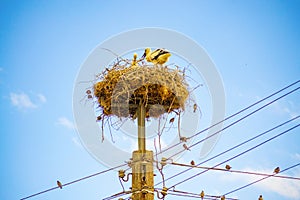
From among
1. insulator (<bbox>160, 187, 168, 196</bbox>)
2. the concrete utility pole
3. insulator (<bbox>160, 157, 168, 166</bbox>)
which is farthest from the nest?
insulator (<bbox>160, 187, 168, 196</bbox>)

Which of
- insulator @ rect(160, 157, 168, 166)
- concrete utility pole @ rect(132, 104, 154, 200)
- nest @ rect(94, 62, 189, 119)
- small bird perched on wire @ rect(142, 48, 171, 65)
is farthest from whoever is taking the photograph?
small bird perched on wire @ rect(142, 48, 171, 65)

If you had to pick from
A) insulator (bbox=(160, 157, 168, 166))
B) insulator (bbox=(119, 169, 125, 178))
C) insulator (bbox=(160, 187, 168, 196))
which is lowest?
insulator (bbox=(160, 187, 168, 196))

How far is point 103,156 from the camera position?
11.6 ft

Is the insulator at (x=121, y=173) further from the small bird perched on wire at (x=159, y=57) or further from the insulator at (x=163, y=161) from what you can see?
the small bird perched on wire at (x=159, y=57)

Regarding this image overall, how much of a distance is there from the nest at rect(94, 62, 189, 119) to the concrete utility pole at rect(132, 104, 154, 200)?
33 centimetres

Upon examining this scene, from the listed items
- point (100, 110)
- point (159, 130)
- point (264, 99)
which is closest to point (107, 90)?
point (100, 110)

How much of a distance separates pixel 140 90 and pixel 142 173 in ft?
2.30

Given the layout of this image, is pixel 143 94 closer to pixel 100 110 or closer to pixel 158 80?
pixel 158 80

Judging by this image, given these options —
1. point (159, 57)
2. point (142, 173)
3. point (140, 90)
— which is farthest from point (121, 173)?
point (159, 57)

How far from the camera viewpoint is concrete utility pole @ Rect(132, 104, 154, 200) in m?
3.13

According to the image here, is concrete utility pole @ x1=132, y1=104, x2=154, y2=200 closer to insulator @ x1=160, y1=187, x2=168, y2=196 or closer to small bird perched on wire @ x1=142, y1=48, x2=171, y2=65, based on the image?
insulator @ x1=160, y1=187, x2=168, y2=196

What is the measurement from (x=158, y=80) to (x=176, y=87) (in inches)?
6.7

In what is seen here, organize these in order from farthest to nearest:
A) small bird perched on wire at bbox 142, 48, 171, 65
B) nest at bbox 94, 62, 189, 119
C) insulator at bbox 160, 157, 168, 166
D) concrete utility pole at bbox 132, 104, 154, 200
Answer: small bird perched on wire at bbox 142, 48, 171, 65
nest at bbox 94, 62, 189, 119
insulator at bbox 160, 157, 168, 166
concrete utility pole at bbox 132, 104, 154, 200

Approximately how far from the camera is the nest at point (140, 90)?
3439 millimetres
